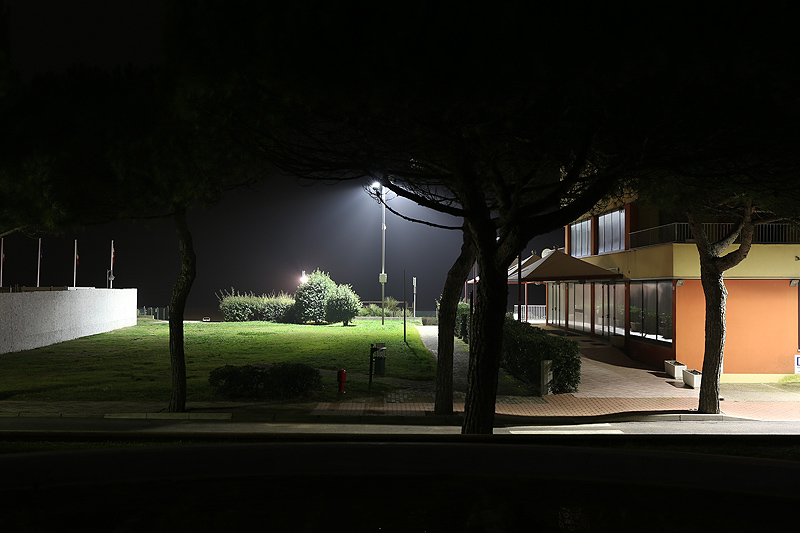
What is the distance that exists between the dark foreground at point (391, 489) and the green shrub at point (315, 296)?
34.9 meters

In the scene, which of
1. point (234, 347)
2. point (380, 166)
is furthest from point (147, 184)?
point (234, 347)

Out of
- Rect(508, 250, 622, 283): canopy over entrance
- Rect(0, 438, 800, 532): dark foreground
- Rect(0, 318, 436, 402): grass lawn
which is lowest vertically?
Rect(0, 318, 436, 402): grass lawn

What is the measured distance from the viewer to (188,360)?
21078 millimetres

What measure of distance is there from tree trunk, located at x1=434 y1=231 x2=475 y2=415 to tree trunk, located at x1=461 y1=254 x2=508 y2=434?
3898 millimetres

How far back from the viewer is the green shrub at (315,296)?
4028cm

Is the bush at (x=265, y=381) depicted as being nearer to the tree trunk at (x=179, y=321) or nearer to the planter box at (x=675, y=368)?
the tree trunk at (x=179, y=321)

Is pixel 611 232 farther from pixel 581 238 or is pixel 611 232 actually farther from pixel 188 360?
pixel 188 360

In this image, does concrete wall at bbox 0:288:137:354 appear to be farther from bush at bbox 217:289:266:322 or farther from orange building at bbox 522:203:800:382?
orange building at bbox 522:203:800:382

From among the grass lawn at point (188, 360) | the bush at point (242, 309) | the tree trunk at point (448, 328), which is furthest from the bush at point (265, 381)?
the bush at point (242, 309)

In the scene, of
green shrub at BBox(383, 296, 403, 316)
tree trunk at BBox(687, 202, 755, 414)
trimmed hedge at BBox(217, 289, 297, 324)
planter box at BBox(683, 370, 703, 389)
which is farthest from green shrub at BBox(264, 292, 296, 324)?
tree trunk at BBox(687, 202, 755, 414)

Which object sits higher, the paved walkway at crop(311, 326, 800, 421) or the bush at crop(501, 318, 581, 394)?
the bush at crop(501, 318, 581, 394)

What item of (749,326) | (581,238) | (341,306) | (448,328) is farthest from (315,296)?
(448,328)

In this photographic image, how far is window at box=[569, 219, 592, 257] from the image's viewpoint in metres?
30.9

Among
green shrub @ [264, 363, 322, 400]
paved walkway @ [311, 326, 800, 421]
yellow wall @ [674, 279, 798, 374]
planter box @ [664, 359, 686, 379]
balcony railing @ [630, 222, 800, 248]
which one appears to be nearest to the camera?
paved walkway @ [311, 326, 800, 421]
